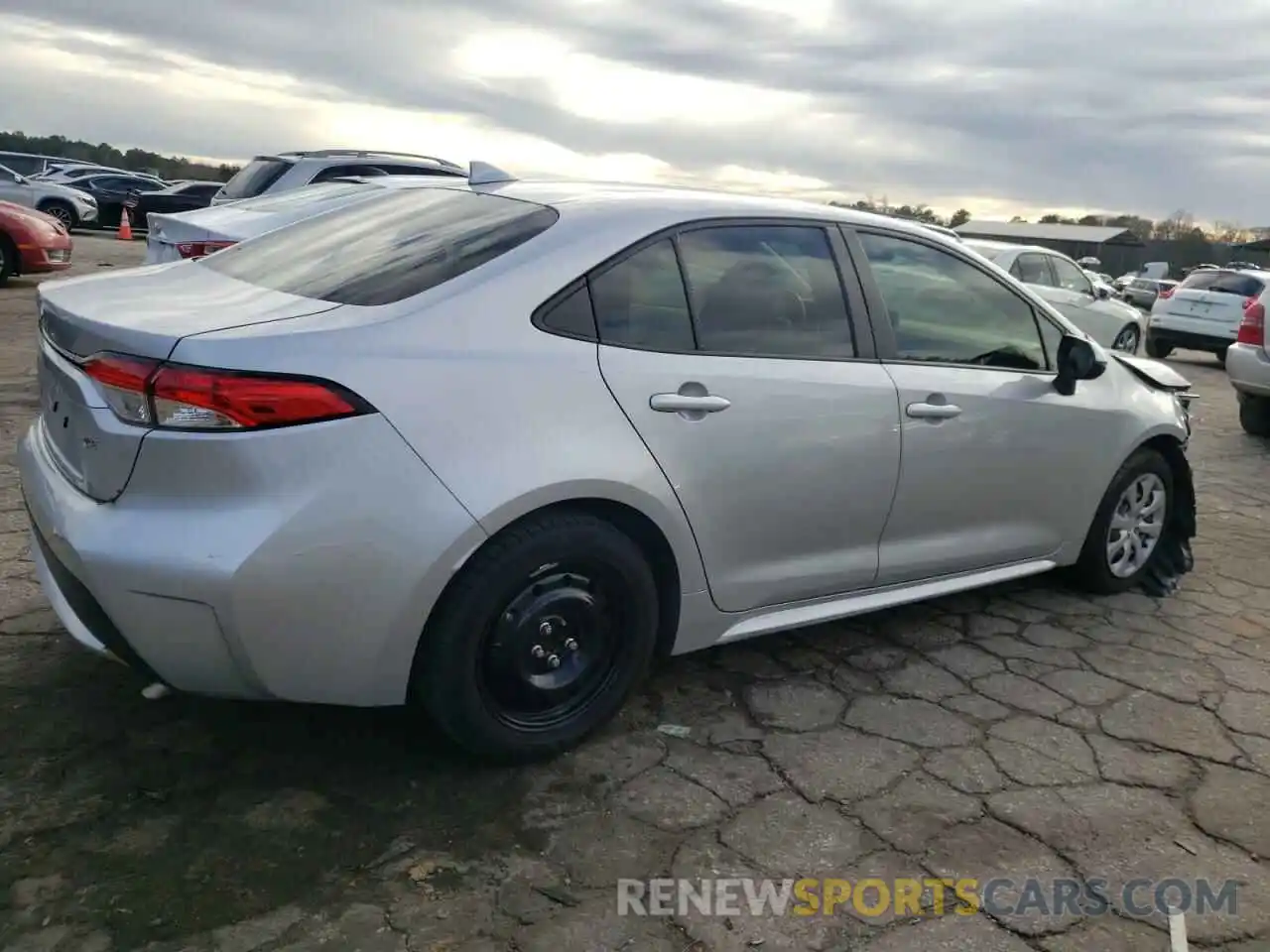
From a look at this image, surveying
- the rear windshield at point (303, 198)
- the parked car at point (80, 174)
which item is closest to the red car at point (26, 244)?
the rear windshield at point (303, 198)

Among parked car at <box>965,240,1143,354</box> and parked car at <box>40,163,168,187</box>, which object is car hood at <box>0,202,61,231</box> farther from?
parked car at <box>40,163,168,187</box>

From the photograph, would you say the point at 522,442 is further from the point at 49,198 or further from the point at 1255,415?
the point at 49,198

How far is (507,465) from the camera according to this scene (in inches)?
102

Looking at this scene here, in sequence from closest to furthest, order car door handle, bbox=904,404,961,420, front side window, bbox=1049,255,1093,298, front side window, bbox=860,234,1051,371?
car door handle, bbox=904,404,961,420 → front side window, bbox=860,234,1051,371 → front side window, bbox=1049,255,1093,298

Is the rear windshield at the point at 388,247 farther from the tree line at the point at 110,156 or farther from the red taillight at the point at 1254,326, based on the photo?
the tree line at the point at 110,156

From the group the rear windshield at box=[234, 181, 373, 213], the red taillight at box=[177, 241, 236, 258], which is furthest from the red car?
the red taillight at box=[177, 241, 236, 258]

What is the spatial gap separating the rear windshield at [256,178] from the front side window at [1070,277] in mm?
8739

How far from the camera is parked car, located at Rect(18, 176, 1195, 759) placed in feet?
7.80

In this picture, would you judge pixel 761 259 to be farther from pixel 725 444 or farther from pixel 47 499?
pixel 47 499

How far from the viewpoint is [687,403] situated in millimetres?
2928

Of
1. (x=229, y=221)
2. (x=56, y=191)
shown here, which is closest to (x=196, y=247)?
(x=229, y=221)

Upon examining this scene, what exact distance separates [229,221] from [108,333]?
4.83 m

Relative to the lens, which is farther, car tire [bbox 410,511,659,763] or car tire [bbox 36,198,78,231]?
car tire [bbox 36,198,78,231]

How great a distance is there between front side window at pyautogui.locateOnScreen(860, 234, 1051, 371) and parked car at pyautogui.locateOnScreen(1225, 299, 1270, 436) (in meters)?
5.89
